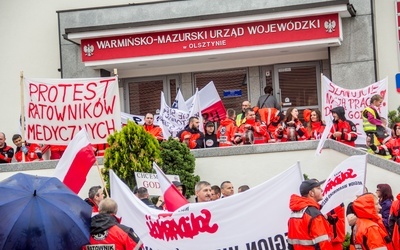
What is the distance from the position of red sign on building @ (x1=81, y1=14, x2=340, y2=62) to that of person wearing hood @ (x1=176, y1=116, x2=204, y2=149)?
5.30 metres

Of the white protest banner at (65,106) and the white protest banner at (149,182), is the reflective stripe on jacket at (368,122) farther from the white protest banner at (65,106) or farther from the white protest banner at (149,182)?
the white protest banner at (65,106)

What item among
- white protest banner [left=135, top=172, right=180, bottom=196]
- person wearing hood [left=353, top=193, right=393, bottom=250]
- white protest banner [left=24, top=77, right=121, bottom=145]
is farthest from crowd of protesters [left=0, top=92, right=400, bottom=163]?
person wearing hood [left=353, top=193, right=393, bottom=250]

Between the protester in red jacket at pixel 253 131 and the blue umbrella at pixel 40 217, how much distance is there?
336 inches

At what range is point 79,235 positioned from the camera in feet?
36.8

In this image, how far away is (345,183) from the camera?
44.6 ft

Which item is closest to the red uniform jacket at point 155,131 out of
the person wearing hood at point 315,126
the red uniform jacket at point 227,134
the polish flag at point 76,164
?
the red uniform jacket at point 227,134

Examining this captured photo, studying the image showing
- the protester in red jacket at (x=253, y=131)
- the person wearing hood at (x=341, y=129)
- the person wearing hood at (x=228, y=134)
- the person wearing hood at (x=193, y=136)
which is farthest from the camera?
the person wearing hood at (x=228, y=134)

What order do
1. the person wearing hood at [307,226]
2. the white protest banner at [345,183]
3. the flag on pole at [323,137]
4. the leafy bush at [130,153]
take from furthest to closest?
1. the leafy bush at [130,153]
2. the flag on pole at [323,137]
3. the white protest banner at [345,183]
4. the person wearing hood at [307,226]

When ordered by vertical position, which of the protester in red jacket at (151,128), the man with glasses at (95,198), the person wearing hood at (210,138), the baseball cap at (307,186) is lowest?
the man with glasses at (95,198)

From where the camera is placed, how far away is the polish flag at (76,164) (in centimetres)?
1534

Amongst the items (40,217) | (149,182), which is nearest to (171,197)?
(149,182)

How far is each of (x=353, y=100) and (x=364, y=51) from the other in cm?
380

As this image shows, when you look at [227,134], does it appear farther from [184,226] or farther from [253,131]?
[184,226]

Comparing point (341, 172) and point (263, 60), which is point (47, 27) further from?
point (341, 172)
